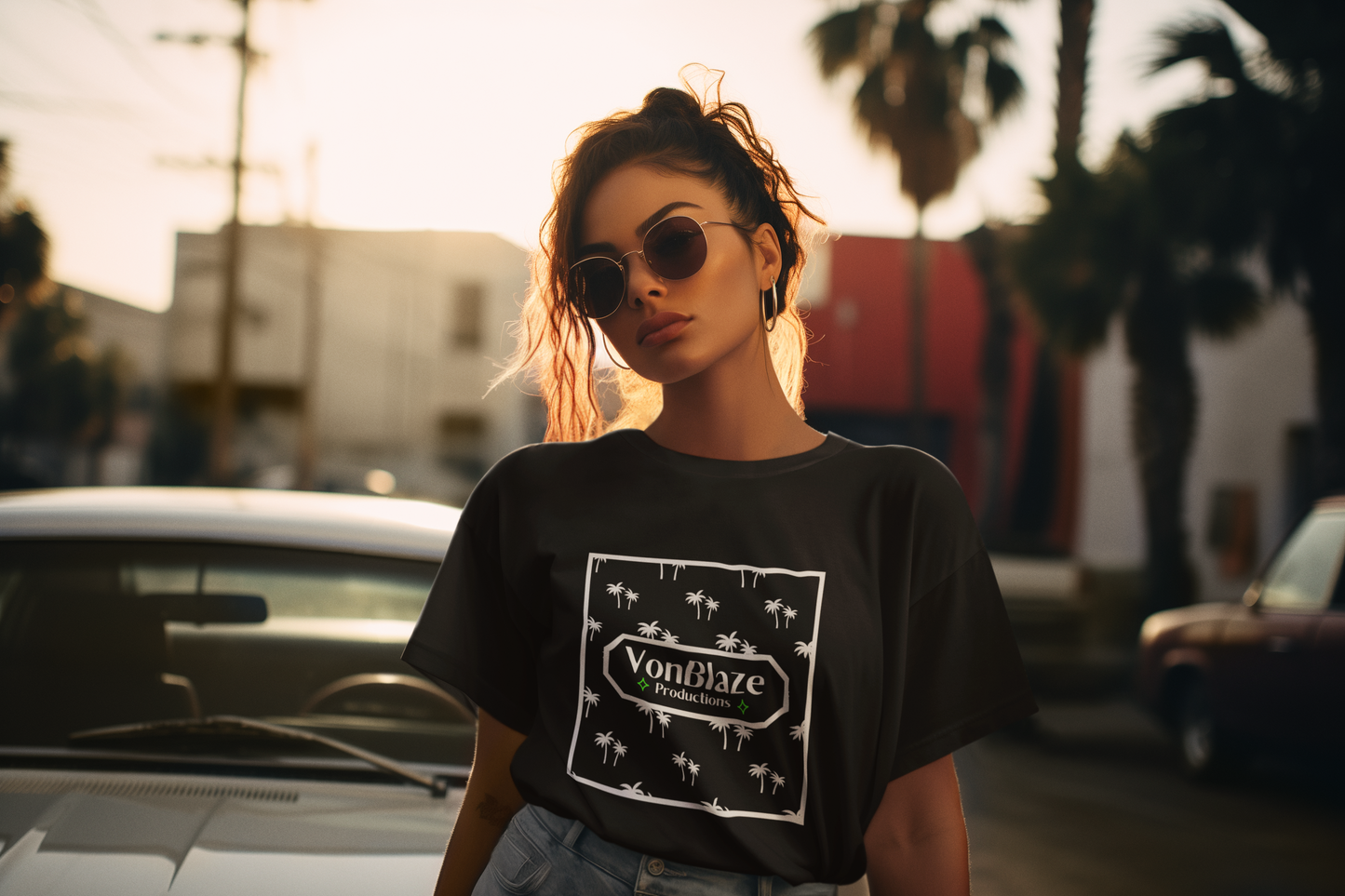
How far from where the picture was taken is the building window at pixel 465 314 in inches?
1373

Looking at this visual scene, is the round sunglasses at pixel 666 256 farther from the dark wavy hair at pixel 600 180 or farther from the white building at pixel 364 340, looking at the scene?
the white building at pixel 364 340

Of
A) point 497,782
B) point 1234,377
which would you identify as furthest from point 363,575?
point 1234,377

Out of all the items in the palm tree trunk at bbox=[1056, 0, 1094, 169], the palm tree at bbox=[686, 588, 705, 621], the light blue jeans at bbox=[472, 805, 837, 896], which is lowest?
the light blue jeans at bbox=[472, 805, 837, 896]

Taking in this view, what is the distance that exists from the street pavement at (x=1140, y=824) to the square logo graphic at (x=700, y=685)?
1.67 metres

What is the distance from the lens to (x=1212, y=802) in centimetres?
621

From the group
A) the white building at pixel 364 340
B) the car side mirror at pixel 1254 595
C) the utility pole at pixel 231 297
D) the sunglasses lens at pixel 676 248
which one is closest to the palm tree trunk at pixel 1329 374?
the car side mirror at pixel 1254 595

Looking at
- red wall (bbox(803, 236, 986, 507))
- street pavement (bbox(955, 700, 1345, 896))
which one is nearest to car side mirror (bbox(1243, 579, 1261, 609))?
street pavement (bbox(955, 700, 1345, 896))

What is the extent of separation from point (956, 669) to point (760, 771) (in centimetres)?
25

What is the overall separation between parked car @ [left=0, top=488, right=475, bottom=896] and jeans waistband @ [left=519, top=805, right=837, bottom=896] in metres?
0.59

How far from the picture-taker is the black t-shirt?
49.5 inches

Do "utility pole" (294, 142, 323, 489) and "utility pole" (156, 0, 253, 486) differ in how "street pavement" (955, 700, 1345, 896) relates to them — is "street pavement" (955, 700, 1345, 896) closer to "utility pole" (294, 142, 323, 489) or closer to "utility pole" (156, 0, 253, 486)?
"utility pole" (156, 0, 253, 486)

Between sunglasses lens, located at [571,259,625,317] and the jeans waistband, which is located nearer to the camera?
the jeans waistband

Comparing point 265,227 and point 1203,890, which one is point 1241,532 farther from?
point 265,227

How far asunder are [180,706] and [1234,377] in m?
16.6
